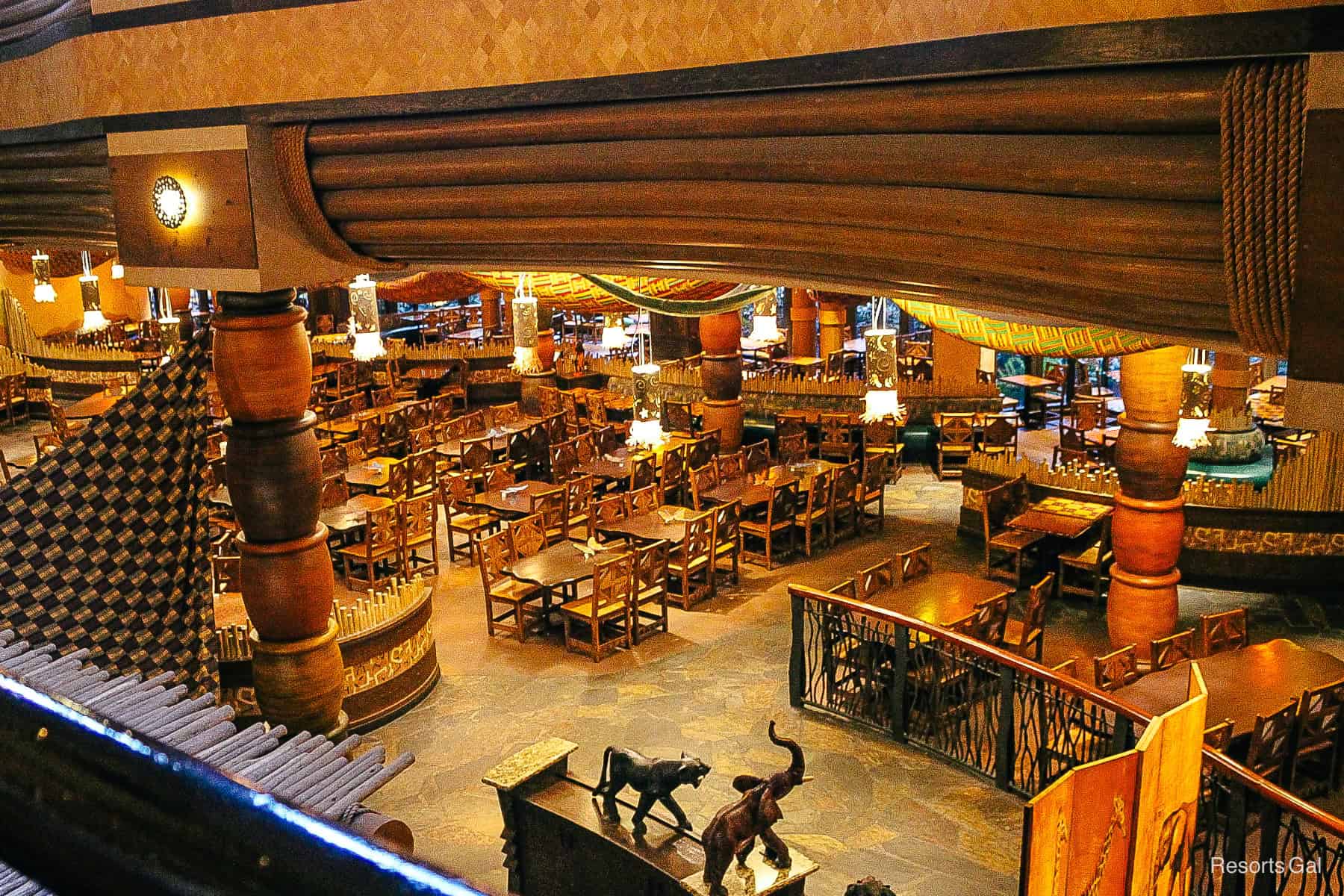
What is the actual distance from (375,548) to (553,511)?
5.74 feet

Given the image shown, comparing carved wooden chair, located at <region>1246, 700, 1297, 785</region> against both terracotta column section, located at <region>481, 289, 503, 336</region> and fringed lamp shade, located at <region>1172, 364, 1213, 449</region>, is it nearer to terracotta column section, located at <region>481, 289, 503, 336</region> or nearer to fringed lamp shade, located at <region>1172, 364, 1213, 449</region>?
fringed lamp shade, located at <region>1172, 364, 1213, 449</region>

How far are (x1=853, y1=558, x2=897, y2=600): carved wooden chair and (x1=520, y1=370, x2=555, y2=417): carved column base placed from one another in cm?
904

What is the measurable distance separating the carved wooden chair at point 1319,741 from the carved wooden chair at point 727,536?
5.27 metres

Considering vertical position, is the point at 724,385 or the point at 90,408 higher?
the point at 724,385

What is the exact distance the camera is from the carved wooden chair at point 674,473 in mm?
13594

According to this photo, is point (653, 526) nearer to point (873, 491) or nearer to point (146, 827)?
point (873, 491)

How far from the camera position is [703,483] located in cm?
1287

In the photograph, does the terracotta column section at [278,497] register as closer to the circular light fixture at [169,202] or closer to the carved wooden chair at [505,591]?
the circular light fixture at [169,202]

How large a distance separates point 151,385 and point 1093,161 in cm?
385

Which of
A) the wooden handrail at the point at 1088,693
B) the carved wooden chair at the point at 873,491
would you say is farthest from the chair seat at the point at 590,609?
the carved wooden chair at the point at 873,491

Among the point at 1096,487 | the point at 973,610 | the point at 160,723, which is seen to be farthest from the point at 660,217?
the point at 1096,487

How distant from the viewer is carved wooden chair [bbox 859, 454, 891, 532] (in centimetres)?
1350

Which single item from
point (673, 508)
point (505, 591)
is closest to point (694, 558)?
point (673, 508)

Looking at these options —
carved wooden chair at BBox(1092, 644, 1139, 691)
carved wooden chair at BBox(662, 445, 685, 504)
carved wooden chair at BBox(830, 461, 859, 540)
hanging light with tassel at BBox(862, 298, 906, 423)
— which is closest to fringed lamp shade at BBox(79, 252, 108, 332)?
carved wooden chair at BBox(662, 445, 685, 504)
